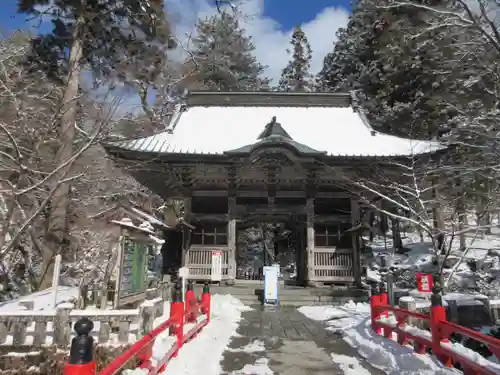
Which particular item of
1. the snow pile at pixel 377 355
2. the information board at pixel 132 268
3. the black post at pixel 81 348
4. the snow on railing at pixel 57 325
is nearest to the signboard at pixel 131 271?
the information board at pixel 132 268

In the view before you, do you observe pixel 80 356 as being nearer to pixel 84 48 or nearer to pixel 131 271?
pixel 131 271

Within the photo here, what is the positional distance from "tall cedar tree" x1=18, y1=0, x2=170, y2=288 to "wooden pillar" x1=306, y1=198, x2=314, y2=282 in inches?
316

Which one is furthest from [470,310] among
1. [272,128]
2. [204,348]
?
[272,128]

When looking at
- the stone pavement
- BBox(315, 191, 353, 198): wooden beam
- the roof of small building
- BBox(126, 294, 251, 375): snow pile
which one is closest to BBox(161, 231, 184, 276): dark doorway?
the roof of small building

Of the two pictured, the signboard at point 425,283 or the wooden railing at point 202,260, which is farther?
the wooden railing at point 202,260

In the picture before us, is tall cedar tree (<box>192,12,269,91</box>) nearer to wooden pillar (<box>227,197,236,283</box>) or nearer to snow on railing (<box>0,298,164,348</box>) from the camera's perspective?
wooden pillar (<box>227,197,236,283</box>)

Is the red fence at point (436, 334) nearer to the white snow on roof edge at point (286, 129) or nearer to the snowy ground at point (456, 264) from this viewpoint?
the snowy ground at point (456, 264)

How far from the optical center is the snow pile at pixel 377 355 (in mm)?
4816

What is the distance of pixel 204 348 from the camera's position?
6.09 metres

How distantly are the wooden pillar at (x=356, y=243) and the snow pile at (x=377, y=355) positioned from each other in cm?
412

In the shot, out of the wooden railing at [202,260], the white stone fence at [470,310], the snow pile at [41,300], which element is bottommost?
the white stone fence at [470,310]

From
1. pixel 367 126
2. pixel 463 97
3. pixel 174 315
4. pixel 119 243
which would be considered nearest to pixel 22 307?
pixel 119 243

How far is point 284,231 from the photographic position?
31078 millimetres

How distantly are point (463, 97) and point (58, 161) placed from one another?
53.6 ft
